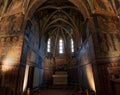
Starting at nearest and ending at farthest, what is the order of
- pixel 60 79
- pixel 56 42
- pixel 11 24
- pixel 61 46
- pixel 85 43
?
1. pixel 11 24
2. pixel 85 43
3. pixel 60 79
4. pixel 56 42
5. pixel 61 46

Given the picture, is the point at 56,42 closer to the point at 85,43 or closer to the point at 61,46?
the point at 61,46

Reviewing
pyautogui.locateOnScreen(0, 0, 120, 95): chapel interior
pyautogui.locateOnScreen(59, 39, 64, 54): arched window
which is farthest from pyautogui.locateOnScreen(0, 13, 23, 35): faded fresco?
pyautogui.locateOnScreen(59, 39, 64, 54): arched window

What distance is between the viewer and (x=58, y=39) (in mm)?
17062

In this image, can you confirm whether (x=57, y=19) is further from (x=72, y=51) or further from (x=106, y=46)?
(x=106, y=46)

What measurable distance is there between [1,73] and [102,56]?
25.1 ft

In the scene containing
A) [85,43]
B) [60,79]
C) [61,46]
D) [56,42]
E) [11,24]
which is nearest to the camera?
[11,24]

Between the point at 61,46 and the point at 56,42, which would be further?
the point at 61,46

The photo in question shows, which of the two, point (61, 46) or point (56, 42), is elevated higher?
point (56, 42)

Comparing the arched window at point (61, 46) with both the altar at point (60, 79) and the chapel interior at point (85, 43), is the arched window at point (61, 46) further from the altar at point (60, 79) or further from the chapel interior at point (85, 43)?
the chapel interior at point (85, 43)

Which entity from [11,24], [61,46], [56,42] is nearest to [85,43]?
[11,24]

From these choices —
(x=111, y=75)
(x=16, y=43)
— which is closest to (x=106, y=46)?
(x=111, y=75)

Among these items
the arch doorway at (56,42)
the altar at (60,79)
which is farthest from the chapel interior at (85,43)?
the arch doorway at (56,42)

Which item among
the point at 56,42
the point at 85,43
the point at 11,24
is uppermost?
the point at 56,42

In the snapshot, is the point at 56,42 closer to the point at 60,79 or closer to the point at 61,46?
the point at 61,46
